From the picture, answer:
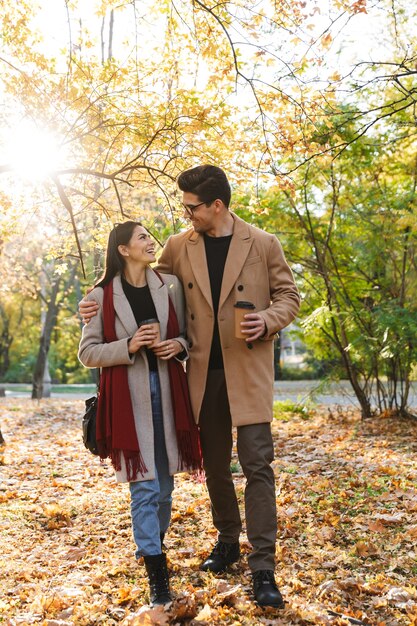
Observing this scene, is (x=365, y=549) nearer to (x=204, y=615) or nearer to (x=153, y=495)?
(x=204, y=615)

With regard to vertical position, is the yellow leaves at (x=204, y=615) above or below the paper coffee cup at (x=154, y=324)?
below

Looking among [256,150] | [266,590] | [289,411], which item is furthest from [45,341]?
[266,590]

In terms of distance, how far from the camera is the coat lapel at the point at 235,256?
144 inches

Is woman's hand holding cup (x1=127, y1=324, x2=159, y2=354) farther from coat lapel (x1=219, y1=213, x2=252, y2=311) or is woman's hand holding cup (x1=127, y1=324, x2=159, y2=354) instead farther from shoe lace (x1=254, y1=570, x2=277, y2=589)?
shoe lace (x1=254, y1=570, x2=277, y2=589)

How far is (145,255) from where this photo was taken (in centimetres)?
365

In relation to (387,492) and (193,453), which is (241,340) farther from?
(387,492)

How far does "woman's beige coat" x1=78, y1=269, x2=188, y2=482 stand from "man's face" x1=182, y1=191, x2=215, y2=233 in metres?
0.38

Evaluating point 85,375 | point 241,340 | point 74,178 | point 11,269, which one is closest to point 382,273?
point 74,178

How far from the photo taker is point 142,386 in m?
3.52

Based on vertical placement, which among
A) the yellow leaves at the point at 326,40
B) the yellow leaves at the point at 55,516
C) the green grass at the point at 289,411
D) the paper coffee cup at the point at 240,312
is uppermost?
the yellow leaves at the point at 326,40

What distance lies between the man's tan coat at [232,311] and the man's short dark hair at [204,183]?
0.79ft

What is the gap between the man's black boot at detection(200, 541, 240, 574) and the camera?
3.79 meters

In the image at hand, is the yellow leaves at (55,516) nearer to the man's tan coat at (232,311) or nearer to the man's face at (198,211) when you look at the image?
the man's tan coat at (232,311)

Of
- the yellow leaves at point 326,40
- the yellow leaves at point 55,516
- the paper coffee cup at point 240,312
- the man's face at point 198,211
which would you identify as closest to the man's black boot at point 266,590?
the paper coffee cup at point 240,312
